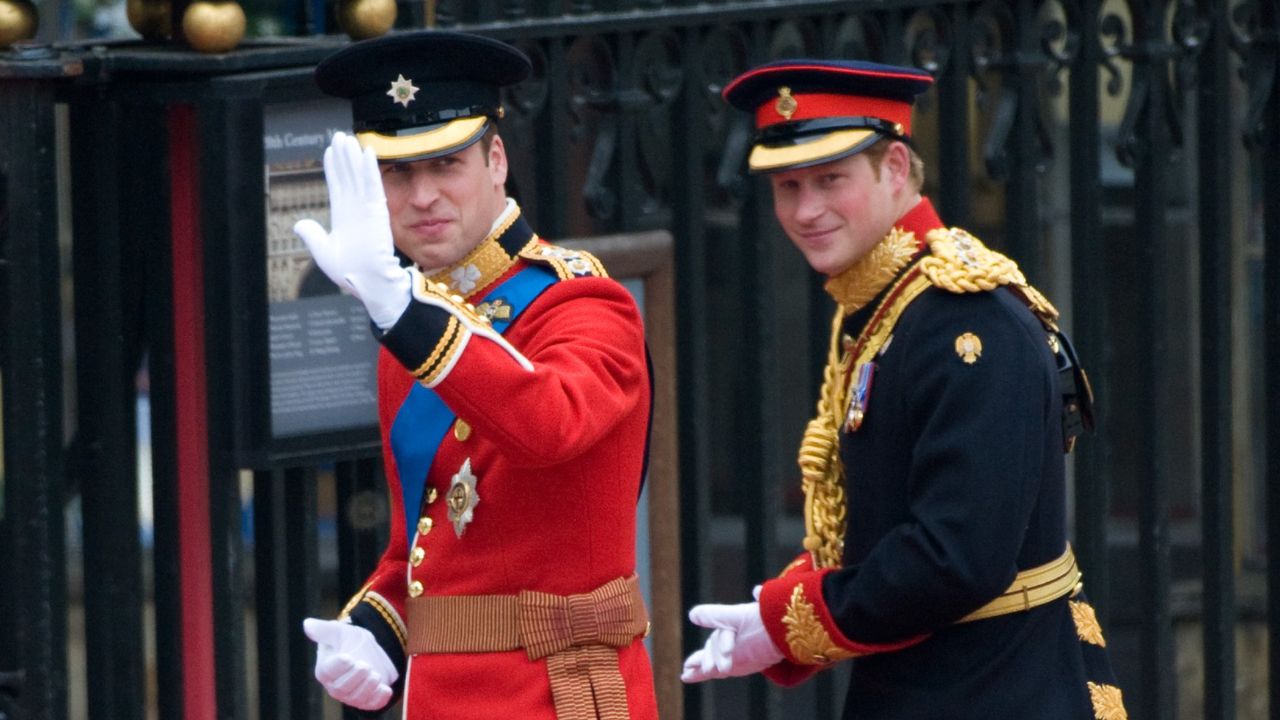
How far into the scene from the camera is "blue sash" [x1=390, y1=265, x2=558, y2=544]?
367 cm

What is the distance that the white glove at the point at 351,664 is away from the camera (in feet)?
12.2

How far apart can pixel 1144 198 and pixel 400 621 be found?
243 centimetres

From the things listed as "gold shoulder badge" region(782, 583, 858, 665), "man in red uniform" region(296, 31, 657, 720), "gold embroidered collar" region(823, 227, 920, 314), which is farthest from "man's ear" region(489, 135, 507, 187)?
"gold shoulder badge" region(782, 583, 858, 665)

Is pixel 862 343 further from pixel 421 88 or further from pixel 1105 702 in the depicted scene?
pixel 421 88

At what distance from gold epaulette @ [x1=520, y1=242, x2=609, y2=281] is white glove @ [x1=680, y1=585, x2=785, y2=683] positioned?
1.83 feet

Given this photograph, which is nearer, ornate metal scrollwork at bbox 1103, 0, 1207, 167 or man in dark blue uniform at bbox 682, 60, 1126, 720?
man in dark blue uniform at bbox 682, 60, 1126, 720

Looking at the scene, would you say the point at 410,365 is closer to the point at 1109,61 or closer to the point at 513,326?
the point at 513,326

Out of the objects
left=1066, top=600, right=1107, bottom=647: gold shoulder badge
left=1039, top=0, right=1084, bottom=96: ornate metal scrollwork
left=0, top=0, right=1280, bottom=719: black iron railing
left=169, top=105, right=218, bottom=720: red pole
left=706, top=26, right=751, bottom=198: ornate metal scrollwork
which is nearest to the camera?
left=1066, top=600, right=1107, bottom=647: gold shoulder badge

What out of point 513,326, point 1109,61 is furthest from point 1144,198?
point 513,326

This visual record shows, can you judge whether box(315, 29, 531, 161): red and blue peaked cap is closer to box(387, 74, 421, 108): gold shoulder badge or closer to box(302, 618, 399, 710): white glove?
box(387, 74, 421, 108): gold shoulder badge

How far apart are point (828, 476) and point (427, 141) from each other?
874 millimetres

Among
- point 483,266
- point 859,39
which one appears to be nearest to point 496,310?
point 483,266

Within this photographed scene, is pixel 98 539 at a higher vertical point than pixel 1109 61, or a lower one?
lower

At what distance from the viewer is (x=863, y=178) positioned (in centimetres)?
376
